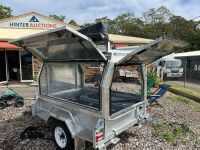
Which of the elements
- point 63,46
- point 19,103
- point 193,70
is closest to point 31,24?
point 19,103

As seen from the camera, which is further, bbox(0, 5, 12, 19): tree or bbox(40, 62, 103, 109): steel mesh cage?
bbox(0, 5, 12, 19): tree

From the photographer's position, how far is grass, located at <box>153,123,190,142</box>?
4.68 m

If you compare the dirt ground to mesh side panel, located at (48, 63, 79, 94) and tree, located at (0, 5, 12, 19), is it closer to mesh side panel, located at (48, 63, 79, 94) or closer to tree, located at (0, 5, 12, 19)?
mesh side panel, located at (48, 63, 79, 94)

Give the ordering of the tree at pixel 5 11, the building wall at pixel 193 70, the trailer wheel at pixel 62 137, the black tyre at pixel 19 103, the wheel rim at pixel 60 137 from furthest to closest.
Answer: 1. the tree at pixel 5 11
2. the building wall at pixel 193 70
3. the black tyre at pixel 19 103
4. the wheel rim at pixel 60 137
5. the trailer wheel at pixel 62 137

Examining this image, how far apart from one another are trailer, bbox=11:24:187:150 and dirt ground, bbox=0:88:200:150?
579mm

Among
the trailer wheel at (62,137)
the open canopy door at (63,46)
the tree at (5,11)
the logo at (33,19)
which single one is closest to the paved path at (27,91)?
the open canopy door at (63,46)

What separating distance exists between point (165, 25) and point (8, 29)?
127 ft

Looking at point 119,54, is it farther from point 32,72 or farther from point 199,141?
point 32,72

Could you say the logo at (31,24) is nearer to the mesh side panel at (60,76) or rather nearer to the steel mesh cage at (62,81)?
Result: the steel mesh cage at (62,81)

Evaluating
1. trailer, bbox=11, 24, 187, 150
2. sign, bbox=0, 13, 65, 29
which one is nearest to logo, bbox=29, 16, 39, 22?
sign, bbox=0, 13, 65, 29

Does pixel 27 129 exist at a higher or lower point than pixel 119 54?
lower

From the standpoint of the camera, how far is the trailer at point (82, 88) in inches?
124

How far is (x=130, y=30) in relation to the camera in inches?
1831

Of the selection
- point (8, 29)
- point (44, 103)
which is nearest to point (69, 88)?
point (44, 103)
